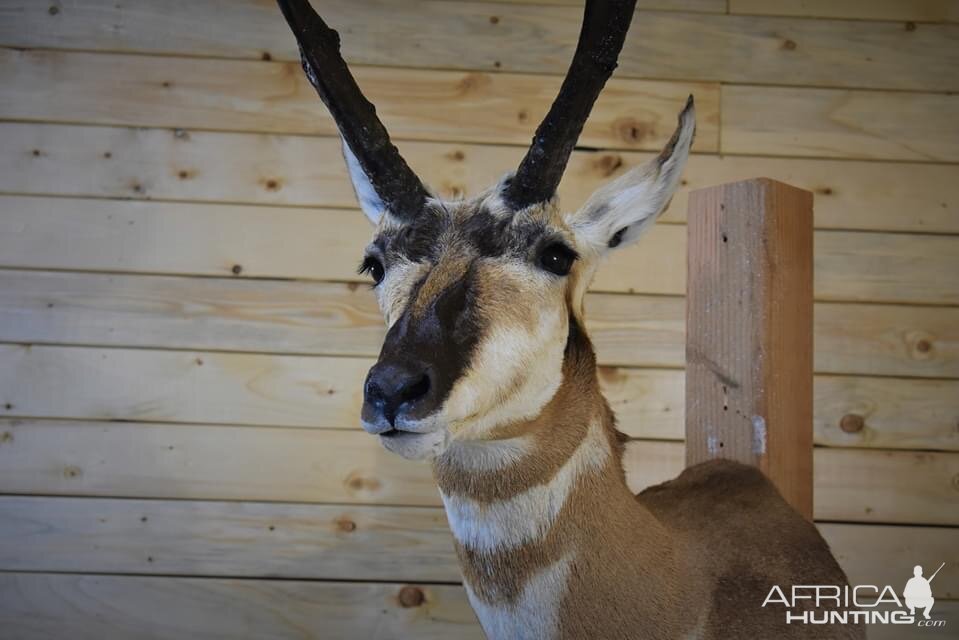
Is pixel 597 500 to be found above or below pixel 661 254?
above

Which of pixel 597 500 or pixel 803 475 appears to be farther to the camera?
pixel 803 475

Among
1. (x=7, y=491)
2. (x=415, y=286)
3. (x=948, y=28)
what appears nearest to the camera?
(x=415, y=286)

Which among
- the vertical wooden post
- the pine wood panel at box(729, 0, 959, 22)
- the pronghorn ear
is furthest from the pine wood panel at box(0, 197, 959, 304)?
the pronghorn ear

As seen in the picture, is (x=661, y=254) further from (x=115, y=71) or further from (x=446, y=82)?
(x=115, y=71)

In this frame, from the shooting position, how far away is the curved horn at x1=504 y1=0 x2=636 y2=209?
1.35 metres

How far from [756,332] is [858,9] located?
175 centimetres

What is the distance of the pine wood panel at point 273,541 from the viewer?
2.76 meters

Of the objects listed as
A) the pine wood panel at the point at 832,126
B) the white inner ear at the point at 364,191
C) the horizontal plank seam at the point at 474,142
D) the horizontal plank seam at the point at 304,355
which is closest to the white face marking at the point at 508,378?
the white inner ear at the point at 364,191

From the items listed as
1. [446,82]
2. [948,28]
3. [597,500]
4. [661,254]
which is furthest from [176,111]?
[948,28]

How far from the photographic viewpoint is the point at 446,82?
9.56 feet

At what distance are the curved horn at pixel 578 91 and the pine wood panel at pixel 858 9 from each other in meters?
1.83

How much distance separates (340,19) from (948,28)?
214 cm

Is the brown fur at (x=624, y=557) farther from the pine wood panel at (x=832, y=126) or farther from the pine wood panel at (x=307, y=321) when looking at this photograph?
the pine wood panel at (x=832, y=126)

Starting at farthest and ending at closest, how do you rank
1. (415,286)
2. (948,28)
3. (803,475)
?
(948,28)
(803,475)
(415,286)
